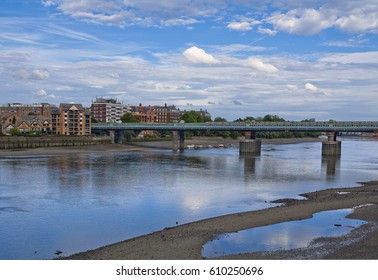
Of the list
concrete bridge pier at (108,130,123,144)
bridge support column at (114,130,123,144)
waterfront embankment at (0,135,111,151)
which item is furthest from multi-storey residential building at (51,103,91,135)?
waterfront embankment at (0,135,111,151)

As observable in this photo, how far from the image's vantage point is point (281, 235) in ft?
77.1

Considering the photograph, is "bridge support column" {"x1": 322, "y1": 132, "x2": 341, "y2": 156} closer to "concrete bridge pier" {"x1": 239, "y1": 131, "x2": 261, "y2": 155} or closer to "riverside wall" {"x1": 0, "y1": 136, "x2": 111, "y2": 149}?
"concrete bridge pier" {"x1": 239, "y1": 131, "x2": 261, "y2": 155}

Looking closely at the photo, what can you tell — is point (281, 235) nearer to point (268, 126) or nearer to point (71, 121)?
point (268, 126)

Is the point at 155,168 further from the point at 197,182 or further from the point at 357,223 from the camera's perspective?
the point at 357,223

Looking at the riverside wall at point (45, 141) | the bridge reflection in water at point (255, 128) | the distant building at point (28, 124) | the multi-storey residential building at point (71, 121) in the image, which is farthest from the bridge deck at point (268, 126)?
the distant building at point (28, 124)

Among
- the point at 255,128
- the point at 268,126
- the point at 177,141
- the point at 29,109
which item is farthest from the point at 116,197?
the point at 29,109

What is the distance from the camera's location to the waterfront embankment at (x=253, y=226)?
1942cm

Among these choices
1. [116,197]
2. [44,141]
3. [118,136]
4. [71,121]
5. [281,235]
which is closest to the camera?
[281,235]

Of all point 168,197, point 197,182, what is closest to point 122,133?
point 197,182

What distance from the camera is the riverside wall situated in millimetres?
93206

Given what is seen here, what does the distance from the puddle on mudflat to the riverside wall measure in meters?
77.1

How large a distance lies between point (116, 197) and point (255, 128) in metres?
72.3

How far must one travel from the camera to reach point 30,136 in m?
103

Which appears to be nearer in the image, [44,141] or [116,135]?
[44,141]
